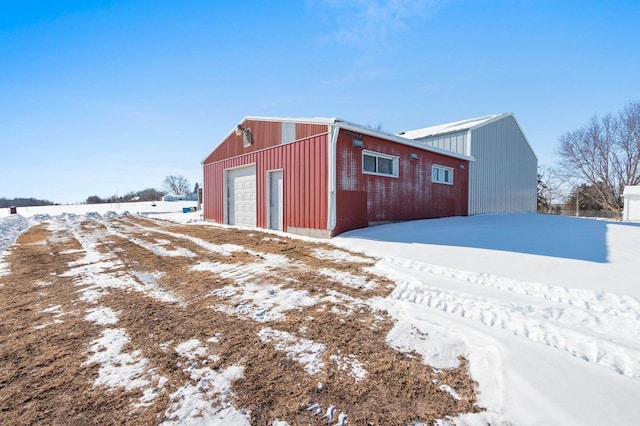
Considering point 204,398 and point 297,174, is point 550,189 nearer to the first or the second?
point 297,174

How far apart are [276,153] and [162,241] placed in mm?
4717

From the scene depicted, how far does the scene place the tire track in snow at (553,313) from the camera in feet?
7.48

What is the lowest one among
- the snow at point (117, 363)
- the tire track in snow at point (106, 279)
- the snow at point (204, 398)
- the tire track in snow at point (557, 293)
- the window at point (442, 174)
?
the snow at point (204, 398)

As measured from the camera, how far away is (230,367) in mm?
2137

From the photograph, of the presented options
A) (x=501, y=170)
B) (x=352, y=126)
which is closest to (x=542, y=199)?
(x=501, y=170)

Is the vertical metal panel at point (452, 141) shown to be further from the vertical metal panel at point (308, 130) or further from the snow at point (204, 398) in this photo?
the snow at point (204, 398)

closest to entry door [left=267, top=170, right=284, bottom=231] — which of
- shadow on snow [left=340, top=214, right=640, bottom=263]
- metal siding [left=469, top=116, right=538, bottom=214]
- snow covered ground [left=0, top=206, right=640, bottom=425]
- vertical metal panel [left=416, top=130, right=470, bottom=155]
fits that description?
shadow on snow [left=340, top=214, right=640, bottom=263]

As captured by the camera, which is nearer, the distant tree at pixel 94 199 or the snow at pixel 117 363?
the snow at pixel 117 363

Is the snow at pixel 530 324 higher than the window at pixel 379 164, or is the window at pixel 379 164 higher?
the window at pixel 379 164

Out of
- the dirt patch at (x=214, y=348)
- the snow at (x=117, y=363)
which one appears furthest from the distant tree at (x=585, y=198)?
the snow at (x=117, y=363)

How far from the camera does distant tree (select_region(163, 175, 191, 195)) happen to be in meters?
67.6

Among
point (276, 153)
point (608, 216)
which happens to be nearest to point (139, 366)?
point (276, 153)

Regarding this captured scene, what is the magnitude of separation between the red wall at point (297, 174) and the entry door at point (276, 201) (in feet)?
0.72

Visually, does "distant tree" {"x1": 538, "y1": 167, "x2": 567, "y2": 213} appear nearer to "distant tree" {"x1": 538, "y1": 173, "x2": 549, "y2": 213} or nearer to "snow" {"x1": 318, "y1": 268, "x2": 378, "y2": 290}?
"distant tree" {"x1": 538, "y1": 173, "x2": 549, "y2": 213}
